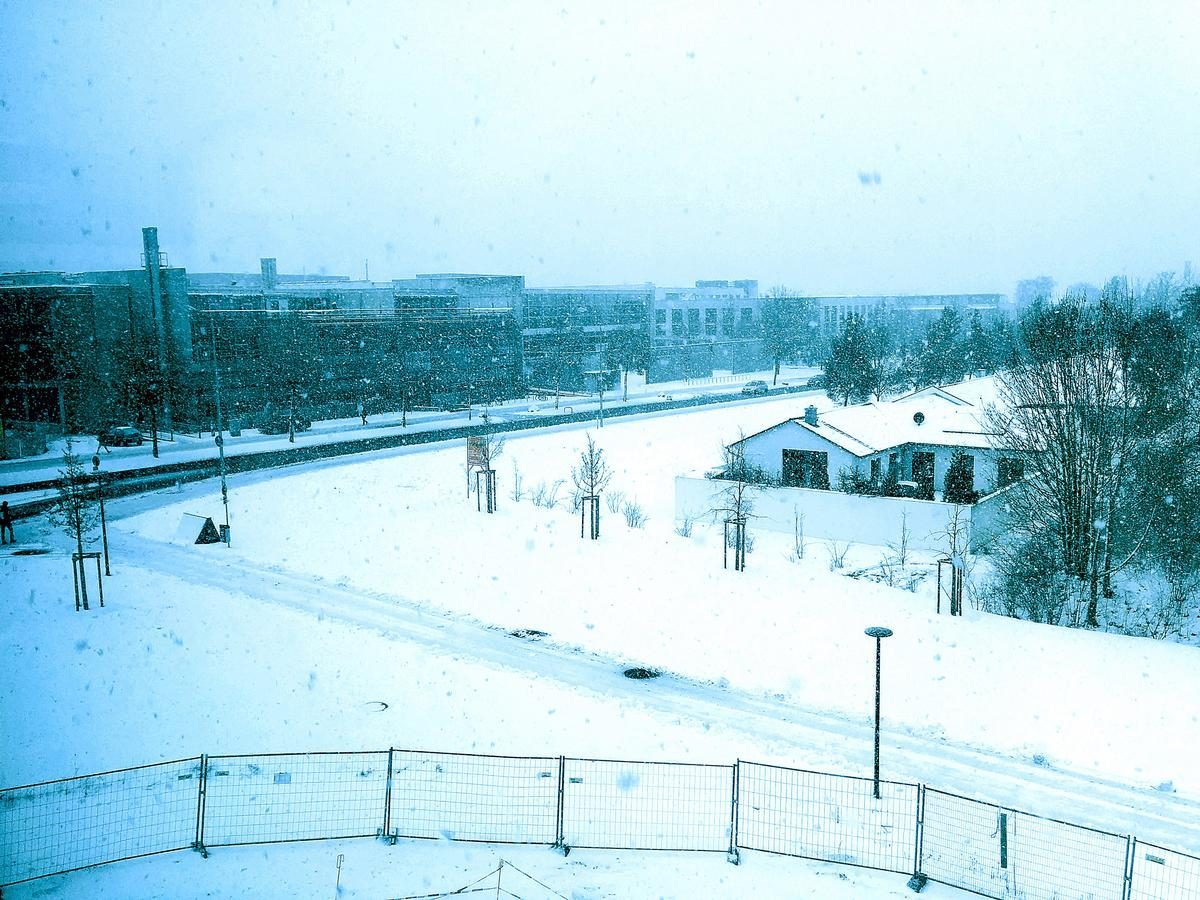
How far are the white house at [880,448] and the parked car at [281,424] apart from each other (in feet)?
93.0

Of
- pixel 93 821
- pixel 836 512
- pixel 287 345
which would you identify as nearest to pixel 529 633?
Result: pixel 93 821

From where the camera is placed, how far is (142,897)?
7.64 m

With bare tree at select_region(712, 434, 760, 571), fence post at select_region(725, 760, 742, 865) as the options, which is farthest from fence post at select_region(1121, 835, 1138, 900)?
bare tree at select_region(712, 434, 760, 571)

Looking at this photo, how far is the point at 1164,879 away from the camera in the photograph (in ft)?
26.9

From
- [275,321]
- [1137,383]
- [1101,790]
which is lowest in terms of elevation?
[1101,790]

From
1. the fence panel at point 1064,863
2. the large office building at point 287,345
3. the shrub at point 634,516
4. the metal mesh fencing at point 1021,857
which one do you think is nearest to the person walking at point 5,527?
the large office building at point 287,345

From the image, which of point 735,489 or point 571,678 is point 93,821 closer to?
point 571,678

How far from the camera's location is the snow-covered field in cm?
1036

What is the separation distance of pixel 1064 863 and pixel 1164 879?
0.87 m

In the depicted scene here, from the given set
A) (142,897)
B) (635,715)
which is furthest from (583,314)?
(142,897)

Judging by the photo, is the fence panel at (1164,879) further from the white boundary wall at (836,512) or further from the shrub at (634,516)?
the shrub at (634,516)

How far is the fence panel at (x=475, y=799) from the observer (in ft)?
29.4

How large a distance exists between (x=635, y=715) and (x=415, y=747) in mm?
3233

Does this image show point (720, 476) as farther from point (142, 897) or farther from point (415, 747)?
point (142, 897)
